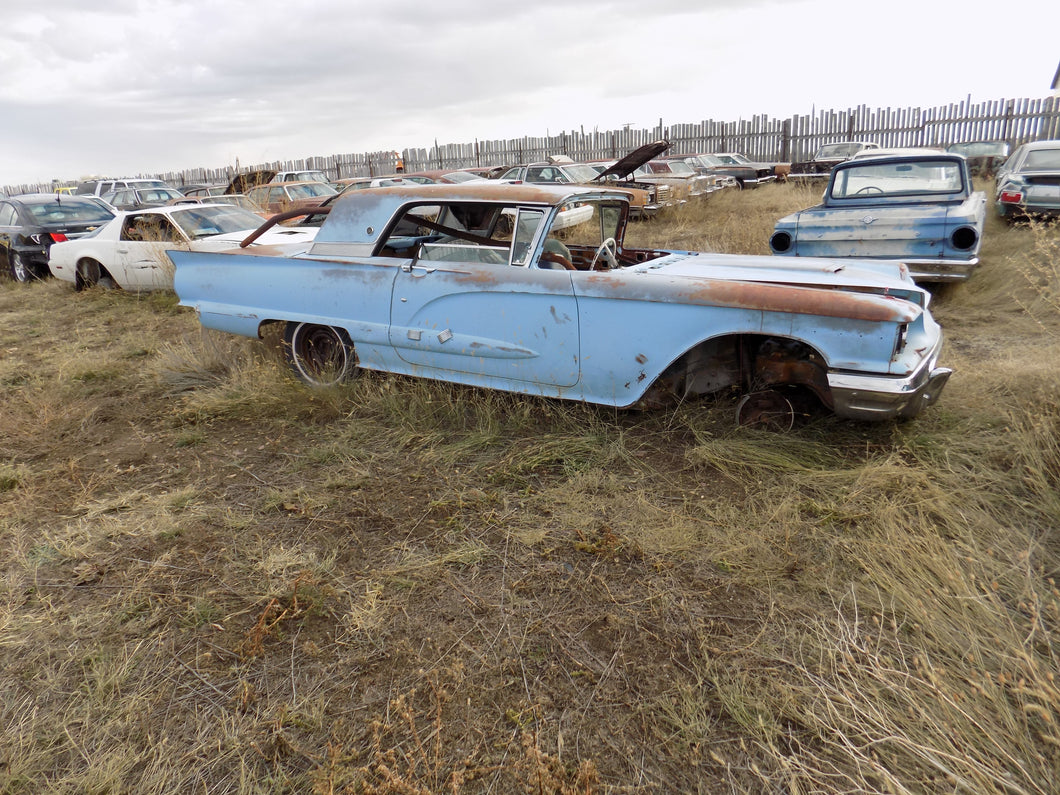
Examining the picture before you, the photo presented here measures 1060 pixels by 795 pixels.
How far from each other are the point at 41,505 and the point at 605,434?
3097mm

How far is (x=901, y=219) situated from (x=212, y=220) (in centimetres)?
808

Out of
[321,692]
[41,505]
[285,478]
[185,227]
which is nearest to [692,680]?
[321,692]

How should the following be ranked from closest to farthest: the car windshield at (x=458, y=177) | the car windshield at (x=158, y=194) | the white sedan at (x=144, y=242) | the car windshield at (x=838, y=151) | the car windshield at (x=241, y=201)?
the white sedan at (x=144, y=242) < the car windshield at (x=241, y=201) < the car windshield at (x=458, y=177) < the car windshield at (x=158, y=194) < the car windshield at (x=838, y=151)

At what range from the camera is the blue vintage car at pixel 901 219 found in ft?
21.4

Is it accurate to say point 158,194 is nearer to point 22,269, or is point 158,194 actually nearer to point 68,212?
point 68,212

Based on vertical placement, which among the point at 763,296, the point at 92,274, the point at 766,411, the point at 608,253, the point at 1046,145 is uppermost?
the point at 1046,145

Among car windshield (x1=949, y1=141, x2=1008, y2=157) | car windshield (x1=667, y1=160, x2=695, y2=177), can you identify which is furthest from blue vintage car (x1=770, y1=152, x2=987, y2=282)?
car windshield (x1=949, y1=141, x2=1008, y2=157)

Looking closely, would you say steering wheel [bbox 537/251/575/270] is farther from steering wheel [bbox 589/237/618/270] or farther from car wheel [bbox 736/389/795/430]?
car wheel [bbox 736/389/795/430]

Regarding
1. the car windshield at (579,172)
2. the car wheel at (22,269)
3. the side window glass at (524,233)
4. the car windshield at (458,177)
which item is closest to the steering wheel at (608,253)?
the side window glass at (524,233)

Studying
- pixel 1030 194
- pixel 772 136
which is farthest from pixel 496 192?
pixel 772 136

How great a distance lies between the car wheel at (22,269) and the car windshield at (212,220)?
12.2ft

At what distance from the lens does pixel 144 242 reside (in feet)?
28.1

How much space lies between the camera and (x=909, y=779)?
1.88 metres

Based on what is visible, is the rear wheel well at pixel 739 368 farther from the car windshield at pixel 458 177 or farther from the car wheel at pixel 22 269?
the car windshield at pixel 458 177
